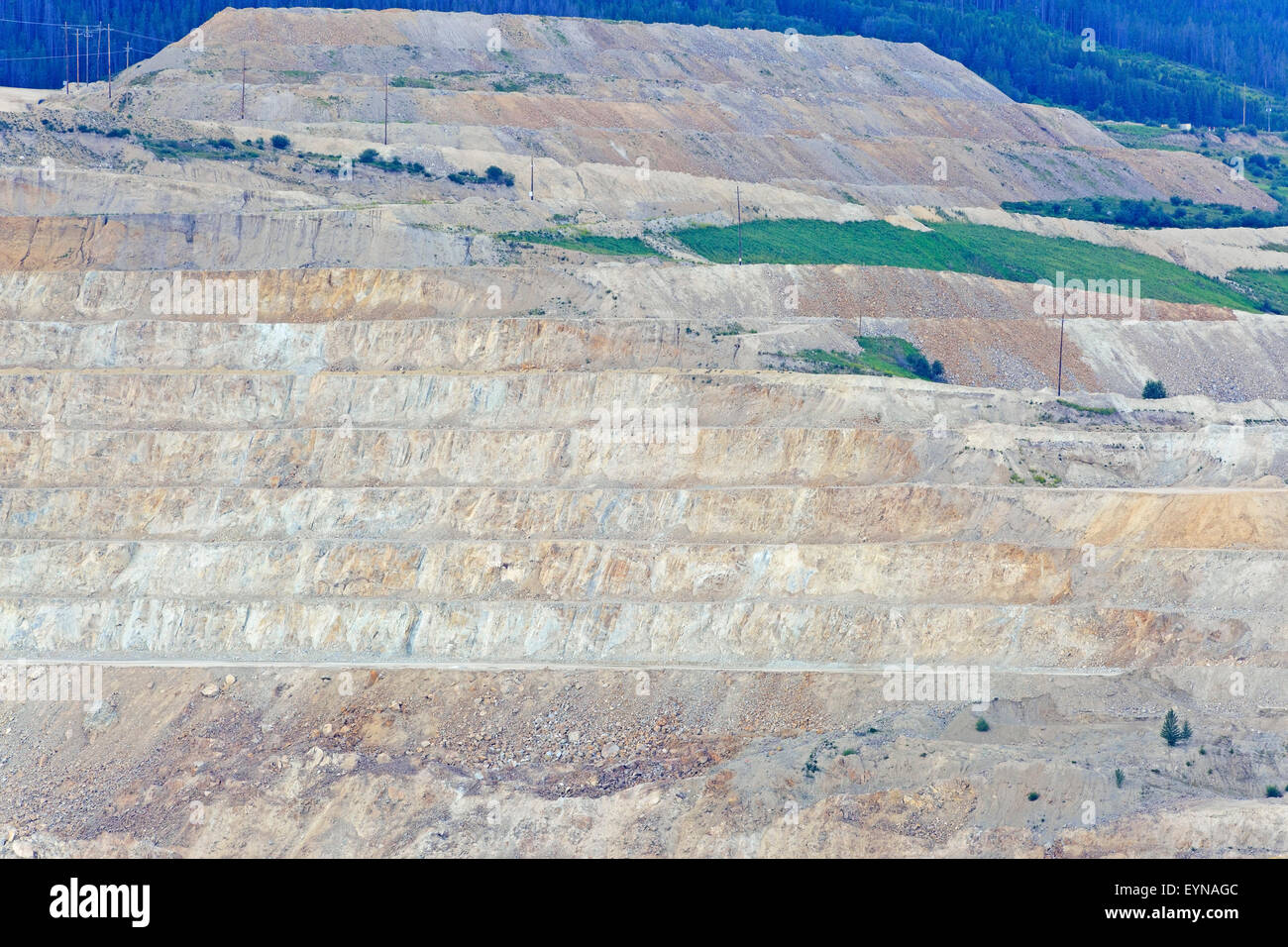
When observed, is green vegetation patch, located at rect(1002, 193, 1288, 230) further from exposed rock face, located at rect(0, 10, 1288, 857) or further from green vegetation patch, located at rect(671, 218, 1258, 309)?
exposed rock face, located at rect(0, 10, 1288, 857)

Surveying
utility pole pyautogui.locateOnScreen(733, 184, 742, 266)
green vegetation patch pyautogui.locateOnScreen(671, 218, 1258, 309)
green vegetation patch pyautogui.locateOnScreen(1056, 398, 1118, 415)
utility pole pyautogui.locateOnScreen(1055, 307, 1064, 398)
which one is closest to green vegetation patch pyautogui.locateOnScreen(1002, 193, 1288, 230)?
green vegetation patch pyautogui.locateOnScreen(671, 218, 1258, 309)

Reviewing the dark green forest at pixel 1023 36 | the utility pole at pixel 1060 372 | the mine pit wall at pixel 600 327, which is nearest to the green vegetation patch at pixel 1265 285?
the mine pit wall at pixel 600 327

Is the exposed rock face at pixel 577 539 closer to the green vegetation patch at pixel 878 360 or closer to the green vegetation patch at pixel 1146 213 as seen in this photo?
the green vegetation patch at pixel 878 360

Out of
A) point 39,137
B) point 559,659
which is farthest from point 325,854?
point 39,137

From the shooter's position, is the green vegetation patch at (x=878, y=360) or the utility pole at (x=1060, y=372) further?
the utility pole at (x=1060, y=372)

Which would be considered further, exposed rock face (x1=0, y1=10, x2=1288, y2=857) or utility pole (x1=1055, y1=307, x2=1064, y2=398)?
utility pole (x1=1055, y1=307, x2=1064, y2=398)

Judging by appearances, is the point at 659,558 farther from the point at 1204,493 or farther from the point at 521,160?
the point at 521,160
